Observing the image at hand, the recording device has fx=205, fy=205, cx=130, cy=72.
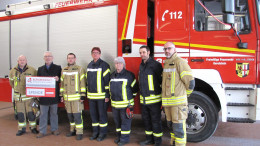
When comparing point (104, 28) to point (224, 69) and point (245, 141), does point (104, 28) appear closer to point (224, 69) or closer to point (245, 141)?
point (224, 69)

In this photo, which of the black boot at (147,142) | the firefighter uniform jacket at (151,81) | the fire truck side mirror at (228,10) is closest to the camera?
the fire truck side mirror at (228,10)

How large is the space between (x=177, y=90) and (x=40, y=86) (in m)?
2.70

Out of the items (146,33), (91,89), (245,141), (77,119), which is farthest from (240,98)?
(77,119)

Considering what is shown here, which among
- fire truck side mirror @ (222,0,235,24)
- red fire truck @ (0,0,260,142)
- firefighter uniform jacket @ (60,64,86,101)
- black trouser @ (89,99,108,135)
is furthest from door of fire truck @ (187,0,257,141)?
firefighter uniform jacket @ (60,64,86,101)

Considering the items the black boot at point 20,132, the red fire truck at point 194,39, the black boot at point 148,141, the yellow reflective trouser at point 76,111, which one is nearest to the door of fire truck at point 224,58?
the red fire truck at point 194,39

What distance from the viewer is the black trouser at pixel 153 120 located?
3.40 m

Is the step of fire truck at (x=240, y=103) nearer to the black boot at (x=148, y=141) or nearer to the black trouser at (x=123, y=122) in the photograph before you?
the black boot at (x=148, y=141)

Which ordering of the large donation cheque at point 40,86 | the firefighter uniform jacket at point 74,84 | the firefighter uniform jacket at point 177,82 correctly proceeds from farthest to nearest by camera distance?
1. the large donation cheque at point 40,86
2. the firefighter uniform jacket at point 74,84
3. the firefighter uniform jacket at point 177,82

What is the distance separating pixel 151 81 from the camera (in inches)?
131

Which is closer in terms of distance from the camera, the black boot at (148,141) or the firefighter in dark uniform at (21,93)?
the black boot at (148,141)

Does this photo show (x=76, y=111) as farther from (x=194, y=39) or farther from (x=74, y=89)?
(x=194, y=39)

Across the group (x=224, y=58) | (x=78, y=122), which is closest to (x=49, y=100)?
(x=78, y=122)

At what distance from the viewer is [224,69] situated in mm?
3309

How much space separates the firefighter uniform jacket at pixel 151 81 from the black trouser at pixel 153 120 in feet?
0.38
